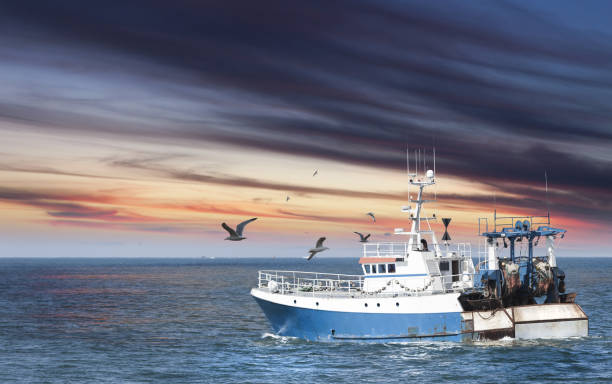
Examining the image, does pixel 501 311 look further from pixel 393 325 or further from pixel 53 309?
pixel 53 309

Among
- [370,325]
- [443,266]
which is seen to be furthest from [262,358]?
[443,266]

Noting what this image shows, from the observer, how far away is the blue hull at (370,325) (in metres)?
34.2

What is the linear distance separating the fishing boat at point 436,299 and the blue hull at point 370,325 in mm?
57

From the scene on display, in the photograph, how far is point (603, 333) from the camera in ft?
138

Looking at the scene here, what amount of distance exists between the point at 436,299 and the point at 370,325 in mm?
4106

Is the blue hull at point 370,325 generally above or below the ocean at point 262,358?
above

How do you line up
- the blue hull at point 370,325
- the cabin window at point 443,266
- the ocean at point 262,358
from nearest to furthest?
the ocean at point 262,358 < the blue hull at point 370,325 < the cabin window at point 443,266

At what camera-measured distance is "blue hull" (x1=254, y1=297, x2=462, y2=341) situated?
34.2 metres

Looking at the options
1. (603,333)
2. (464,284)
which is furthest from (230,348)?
(603,333)

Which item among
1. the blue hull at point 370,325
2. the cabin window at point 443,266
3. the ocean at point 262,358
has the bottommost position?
the ocean at point 262,358

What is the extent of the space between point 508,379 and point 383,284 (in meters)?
10.5

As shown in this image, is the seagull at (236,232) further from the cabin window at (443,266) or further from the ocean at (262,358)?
the cabin window at (443,266)

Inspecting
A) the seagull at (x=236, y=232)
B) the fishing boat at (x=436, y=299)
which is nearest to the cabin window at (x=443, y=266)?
the fishing boat at (x=436, y=299)

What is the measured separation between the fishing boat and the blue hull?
0.06m
